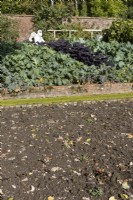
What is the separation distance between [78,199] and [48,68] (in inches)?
306

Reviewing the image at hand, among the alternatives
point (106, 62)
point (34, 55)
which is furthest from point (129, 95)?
point (34, 55)

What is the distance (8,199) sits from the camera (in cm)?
566

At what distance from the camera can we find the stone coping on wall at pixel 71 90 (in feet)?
38.6

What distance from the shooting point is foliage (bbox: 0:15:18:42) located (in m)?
25.8

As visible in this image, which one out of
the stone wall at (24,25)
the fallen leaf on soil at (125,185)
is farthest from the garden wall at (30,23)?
the fallen leaf on soil at (125,185)

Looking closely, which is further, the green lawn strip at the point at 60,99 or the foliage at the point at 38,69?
the foliage at the point at 38,69

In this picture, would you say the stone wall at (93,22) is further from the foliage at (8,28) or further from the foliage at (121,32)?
the foliage at (121,32)

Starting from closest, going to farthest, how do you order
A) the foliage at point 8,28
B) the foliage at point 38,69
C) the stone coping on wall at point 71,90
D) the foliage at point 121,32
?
1. the stone coping on wall at point 71,90
2. the foliage at point 38,69
3. the foliage at point 121,32
4. the foliage at point 8,28

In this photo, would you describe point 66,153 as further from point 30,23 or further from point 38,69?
point 30,23

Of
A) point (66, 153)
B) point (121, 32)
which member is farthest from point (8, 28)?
point (66, 153)

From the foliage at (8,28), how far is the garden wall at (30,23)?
0.63 m

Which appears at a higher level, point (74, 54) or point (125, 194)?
point (74, 54)

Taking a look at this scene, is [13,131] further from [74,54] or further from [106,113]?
[74,54]

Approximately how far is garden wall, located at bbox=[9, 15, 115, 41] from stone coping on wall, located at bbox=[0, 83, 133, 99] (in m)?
15.6
